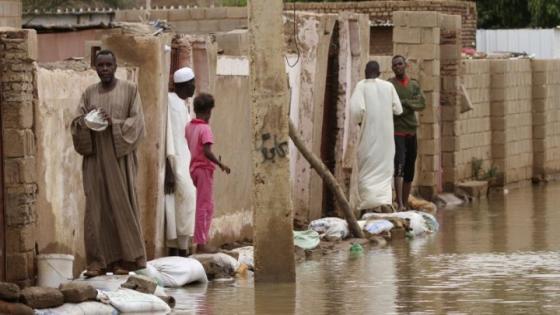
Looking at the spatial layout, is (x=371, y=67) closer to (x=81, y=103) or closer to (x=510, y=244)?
(x=510, y=244)

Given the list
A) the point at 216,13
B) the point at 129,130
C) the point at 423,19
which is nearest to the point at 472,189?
the point at 423,19

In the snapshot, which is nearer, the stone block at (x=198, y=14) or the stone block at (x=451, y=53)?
the stone block at (x=451, y=53)

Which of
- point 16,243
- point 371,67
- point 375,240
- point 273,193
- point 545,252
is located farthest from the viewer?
point 371,67

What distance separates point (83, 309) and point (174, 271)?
189cm

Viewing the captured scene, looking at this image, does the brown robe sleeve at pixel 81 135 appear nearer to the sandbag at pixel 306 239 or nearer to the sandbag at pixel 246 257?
the sandbag at pixel 246 257

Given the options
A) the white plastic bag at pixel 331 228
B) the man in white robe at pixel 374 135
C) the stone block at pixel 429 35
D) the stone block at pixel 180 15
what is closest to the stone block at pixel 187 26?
the stone block at pixel 180 15

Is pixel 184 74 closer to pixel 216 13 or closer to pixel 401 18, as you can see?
pixel 401 18

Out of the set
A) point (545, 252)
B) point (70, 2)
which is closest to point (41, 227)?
point (545, 252)

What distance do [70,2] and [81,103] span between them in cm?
2307

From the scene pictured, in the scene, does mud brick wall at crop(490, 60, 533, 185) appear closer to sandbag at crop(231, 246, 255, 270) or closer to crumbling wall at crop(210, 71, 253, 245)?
crumbling wall at crop(210, 71, 253, 245)

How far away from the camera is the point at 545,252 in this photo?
14406mm

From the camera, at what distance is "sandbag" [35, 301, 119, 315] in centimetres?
995

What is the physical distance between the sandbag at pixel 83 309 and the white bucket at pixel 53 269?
0.89m

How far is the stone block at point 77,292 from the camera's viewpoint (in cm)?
1017
